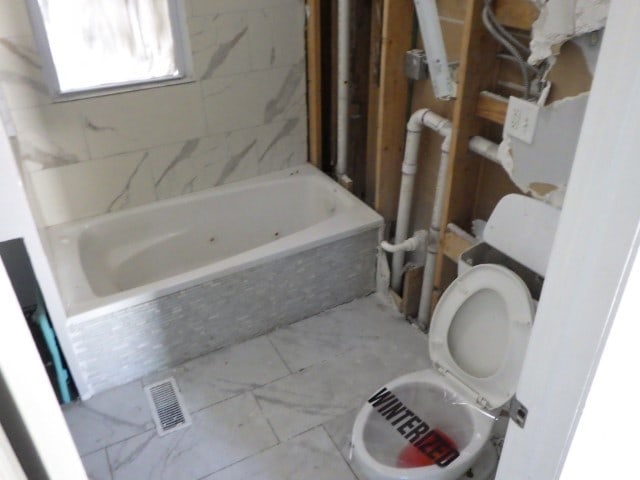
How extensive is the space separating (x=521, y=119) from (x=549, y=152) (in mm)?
127

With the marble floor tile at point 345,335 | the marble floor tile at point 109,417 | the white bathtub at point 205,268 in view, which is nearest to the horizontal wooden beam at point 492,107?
the white bathtub at point 205,268

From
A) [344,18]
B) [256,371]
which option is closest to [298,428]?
[256,371]

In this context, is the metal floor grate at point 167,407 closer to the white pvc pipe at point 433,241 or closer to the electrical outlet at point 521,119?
the white pvc pipe at point 433,241

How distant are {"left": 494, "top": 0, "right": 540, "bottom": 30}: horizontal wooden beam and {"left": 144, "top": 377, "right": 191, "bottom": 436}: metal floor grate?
1731 mm

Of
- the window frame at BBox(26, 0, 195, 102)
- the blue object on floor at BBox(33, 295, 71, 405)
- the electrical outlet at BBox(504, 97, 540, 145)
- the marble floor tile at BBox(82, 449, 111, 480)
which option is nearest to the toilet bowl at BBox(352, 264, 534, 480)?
the electrical outlet at BBox(504, 97, 540, 145)

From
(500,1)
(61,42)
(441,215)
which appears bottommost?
(441,215)

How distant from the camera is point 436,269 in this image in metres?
2.14

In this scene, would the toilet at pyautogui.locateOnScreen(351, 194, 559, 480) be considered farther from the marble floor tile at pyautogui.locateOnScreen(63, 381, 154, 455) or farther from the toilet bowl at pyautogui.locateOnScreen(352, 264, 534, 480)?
the marble floor tile at pyautogui.locateOnScreen(63, 381, 154, 455)

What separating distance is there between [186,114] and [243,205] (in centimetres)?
54

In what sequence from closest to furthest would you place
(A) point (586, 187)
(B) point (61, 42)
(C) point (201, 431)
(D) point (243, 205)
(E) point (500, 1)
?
1. (A) point (586, 187)
2. (E) point (500, 1)
3. (C) point (201, 431)
4. (B) point (61, 42)
5. (D) point (243, 205)

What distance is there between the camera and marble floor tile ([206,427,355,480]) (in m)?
1.78

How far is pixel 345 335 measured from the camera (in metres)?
2.36

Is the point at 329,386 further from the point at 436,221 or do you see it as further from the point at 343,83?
the point at 343,83

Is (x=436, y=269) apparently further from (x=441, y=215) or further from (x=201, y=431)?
(x=201, y=431)
